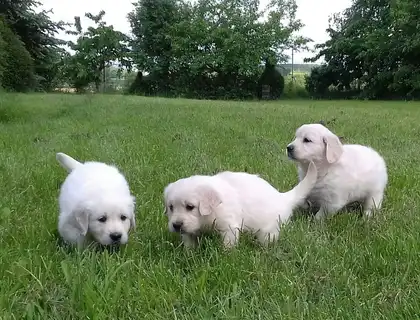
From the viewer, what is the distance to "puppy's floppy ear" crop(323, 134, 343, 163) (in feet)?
12.3

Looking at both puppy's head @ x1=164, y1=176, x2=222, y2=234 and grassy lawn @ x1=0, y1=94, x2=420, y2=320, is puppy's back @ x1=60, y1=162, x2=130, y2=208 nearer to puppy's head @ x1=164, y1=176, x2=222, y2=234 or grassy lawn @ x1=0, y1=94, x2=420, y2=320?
grassy lawn @ x1=0, y1=94, x2=420, y2=320

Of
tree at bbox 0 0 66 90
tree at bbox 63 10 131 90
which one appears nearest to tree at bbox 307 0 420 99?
tree at bbox 63 10 131 90

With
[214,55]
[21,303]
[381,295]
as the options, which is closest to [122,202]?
[21,303]

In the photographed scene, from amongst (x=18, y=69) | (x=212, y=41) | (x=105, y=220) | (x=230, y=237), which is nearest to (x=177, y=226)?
(x=230, y=237)

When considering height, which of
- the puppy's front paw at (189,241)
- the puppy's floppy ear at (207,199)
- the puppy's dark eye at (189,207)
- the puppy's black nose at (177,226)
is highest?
the puppy's floppy ear at (207,199)

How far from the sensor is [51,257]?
2.65m

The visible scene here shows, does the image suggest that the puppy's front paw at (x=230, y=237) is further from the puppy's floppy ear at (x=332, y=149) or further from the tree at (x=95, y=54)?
the tree at (x=95, y=54)

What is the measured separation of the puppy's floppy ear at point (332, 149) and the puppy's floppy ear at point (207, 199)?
1.19m

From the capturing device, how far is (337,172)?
3.74 metres

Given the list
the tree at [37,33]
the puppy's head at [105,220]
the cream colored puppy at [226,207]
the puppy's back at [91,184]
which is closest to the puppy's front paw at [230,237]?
the cream colored puppy at [226,207]

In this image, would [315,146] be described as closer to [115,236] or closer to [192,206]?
[192,206]

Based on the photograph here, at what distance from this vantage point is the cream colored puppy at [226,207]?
113 inches

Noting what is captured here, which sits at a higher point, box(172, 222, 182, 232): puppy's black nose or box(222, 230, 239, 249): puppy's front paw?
box(172, 222, 182, 232): puppy's black nose

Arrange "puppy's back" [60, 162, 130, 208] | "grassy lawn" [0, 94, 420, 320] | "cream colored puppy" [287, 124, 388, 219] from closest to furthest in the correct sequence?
1. "grassy lawn" [0, 94, 420, 320]
2. "puppy's back" [60, 162, 130, 208]
3. "cream colored puppy" [287, 124, 388, 219]
